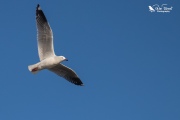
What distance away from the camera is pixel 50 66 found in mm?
22078

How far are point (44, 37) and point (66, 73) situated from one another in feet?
7.66

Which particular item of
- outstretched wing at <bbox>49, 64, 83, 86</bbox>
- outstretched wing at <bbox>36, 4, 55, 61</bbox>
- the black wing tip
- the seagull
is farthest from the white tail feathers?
the black wing tip

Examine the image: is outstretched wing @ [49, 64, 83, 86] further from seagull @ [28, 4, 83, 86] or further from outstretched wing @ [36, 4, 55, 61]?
outstretched wing @ [36, 4, 55, 61]

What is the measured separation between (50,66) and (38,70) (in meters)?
0.61

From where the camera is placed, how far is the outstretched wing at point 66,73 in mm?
23172

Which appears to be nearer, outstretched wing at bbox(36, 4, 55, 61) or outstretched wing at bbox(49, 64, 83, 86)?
outstretched wing at bbox(36, 4, 55, 61)

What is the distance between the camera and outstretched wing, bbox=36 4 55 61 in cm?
Result: 2197

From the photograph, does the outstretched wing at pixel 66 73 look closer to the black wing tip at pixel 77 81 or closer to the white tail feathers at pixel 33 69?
the black wing tip at pixel 77 81

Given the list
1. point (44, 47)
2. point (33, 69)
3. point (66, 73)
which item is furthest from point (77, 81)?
point (33, 69)

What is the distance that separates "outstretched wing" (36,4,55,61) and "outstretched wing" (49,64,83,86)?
3.31 ft

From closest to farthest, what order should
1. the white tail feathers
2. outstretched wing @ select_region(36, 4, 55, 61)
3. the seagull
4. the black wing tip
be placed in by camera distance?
the white tail feathers
the seagull
outstretched wing @ select_region(36, 4, 55, 61)
the black wing tip

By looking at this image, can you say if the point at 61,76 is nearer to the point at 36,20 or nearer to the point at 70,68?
the point at 70,68

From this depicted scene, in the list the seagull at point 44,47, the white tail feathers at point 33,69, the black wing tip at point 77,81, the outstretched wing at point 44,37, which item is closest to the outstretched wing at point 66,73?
the black wing tip at point 77,81

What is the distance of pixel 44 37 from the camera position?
2198 centimetres
